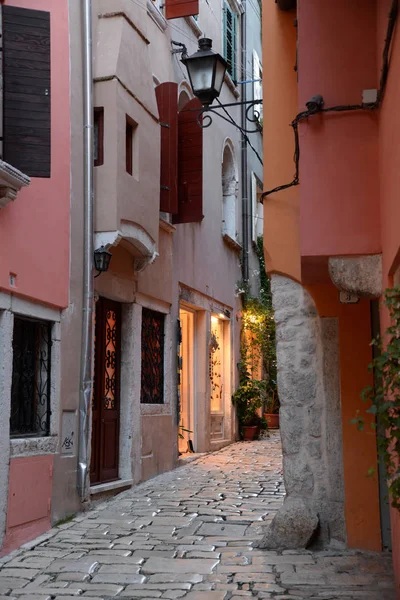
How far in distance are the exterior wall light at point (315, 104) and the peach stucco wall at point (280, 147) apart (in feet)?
4.65

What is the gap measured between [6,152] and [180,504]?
4.17 m

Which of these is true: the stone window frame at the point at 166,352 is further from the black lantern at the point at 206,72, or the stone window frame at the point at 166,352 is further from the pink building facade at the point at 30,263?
the black lantern at the point at 206,72

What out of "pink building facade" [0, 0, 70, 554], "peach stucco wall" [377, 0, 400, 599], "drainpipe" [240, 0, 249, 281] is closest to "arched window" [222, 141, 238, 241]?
"drainpipe" [240, 0, 249, 281]

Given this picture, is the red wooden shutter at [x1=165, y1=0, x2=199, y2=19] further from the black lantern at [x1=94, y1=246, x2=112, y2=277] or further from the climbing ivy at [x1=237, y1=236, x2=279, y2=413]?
the climbing ivy at [x1=237, y1=236, x2=279, y2=413]

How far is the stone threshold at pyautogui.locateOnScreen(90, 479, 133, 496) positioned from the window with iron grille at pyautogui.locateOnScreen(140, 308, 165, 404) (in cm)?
131

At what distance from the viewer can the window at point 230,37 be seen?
15867mm

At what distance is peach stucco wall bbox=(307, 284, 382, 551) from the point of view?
6562 millimetres

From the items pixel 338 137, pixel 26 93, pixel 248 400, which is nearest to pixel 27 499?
pixel 26 93

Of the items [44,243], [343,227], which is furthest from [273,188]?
[44,243]

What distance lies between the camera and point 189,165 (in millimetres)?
11797

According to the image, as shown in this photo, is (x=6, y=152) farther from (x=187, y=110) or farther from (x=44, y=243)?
(x=187, y=110)

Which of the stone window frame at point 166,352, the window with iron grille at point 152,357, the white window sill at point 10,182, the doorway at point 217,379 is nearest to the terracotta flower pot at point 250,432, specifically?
the doorway at point 217,379

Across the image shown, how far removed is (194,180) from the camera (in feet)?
38.3

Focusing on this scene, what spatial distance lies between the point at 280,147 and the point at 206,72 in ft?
5.34
